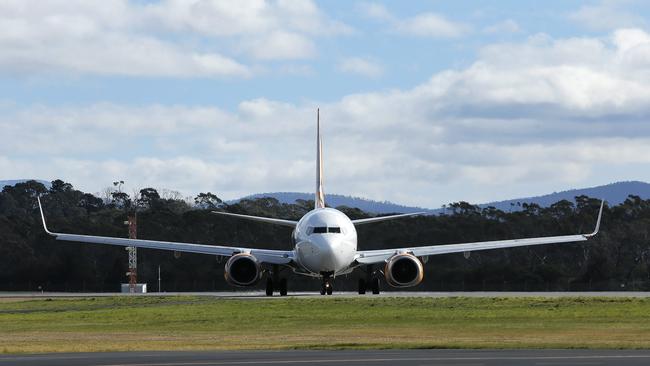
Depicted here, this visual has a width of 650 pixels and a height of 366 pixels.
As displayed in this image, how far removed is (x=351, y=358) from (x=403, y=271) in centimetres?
3994

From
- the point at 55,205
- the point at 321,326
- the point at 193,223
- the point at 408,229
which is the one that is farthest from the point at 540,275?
the point at 55,205

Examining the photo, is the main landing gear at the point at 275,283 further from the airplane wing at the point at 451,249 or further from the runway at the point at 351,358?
the runway at the point at 351,358

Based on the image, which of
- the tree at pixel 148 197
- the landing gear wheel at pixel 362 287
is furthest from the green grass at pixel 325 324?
the tree at pixel 148 197

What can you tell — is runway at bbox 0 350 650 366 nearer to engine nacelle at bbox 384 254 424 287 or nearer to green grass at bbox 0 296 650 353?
green grass at bbox 0 296 650 353

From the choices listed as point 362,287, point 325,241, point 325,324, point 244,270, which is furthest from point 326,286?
point 325,324

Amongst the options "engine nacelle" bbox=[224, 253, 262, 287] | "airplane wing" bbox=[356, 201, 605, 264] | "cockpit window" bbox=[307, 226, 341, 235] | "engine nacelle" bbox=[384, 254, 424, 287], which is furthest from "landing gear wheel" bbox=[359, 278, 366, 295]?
"cockpit window" bbox=[307, 226, 341, 235]

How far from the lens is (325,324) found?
46781 millimetres

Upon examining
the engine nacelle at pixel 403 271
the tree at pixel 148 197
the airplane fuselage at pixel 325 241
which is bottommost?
the engine nacelle at pixel 403 271

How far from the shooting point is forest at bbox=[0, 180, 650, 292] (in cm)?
11150

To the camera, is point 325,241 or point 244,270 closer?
point 325,241

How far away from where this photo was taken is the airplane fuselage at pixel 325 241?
65188mm

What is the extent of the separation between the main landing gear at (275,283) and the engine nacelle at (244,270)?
1817mm

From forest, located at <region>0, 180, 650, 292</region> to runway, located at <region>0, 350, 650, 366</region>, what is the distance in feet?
218

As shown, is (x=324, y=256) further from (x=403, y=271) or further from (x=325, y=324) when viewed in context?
(x=325, y=324)
